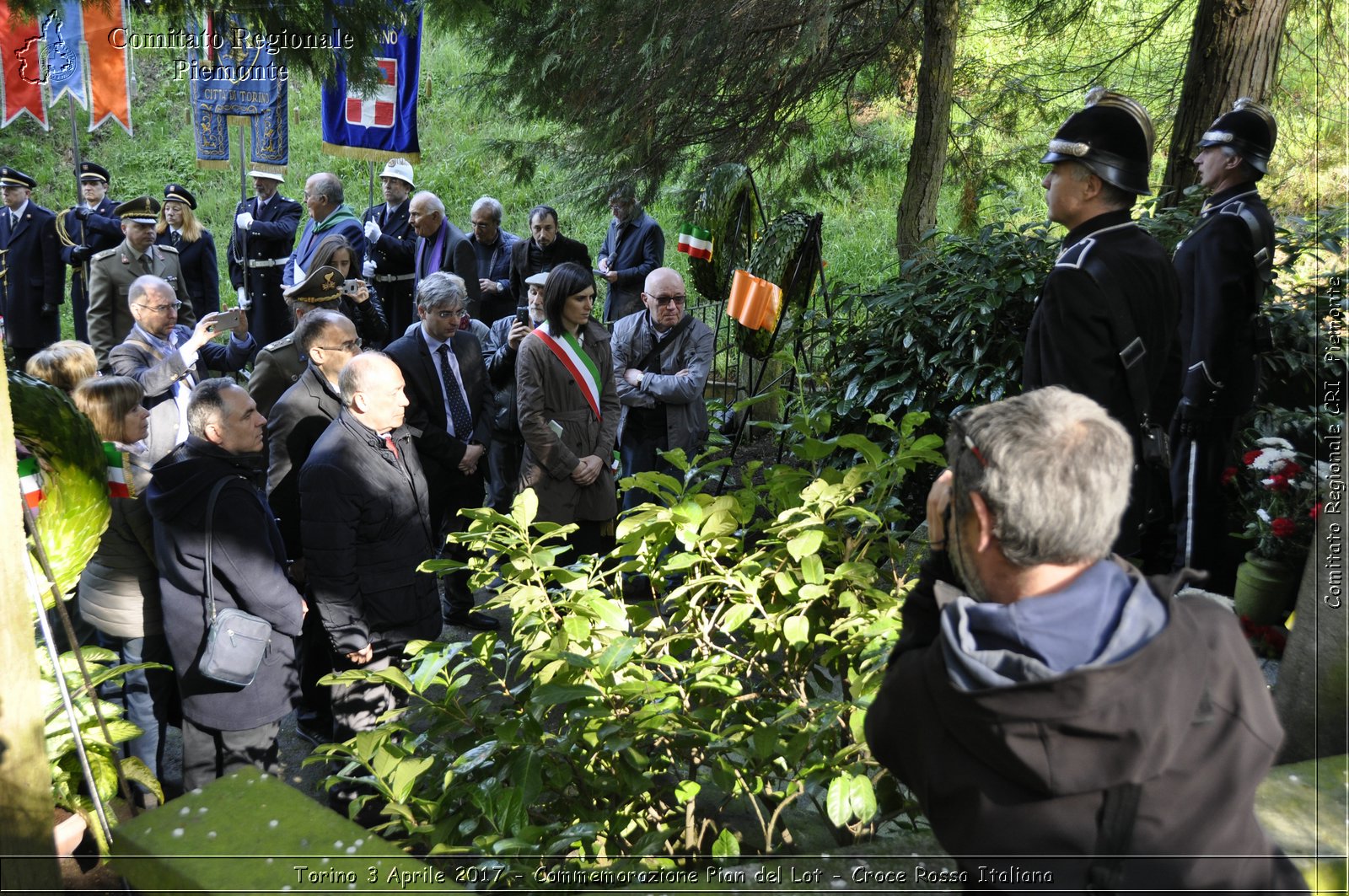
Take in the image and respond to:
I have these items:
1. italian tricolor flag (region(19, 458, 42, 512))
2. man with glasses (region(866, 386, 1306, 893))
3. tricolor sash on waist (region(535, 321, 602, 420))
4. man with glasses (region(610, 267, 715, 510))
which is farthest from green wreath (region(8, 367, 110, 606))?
man with glasses (region(610, 267, 715, 510))

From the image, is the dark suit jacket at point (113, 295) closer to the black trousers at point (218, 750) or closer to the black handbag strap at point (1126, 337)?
the black trousers at point (218, 750)

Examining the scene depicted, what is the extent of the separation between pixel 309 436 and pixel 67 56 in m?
6.67

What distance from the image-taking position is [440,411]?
18.2 ft

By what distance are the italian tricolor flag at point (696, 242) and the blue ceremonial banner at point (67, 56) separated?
5.13 meters

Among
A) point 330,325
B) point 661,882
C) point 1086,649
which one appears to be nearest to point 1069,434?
point 1086,649

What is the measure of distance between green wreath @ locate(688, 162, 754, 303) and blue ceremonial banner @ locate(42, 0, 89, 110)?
5.30m

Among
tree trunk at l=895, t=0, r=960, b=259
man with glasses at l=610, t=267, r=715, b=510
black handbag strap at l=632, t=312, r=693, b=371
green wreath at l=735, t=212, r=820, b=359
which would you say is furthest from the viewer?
tree trunk at l=895, t=0, r=960, b=259

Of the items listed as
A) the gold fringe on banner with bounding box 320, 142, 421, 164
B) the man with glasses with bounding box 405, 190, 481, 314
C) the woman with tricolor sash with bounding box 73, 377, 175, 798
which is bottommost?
the woman with tricolor sash with bounding box 73, 377, 175, 798

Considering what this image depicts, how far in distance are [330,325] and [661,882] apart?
335cm

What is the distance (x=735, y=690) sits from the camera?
2594mm

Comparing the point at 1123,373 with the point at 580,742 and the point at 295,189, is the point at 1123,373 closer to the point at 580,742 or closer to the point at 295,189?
the point at 580,742

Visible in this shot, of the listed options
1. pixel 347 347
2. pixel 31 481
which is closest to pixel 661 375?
pixel 347 347

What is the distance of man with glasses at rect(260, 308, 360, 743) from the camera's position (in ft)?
15.3

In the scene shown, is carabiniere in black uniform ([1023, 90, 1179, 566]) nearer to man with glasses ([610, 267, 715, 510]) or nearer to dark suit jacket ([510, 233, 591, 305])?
man with glasses ([610, 267, 715, 510])
